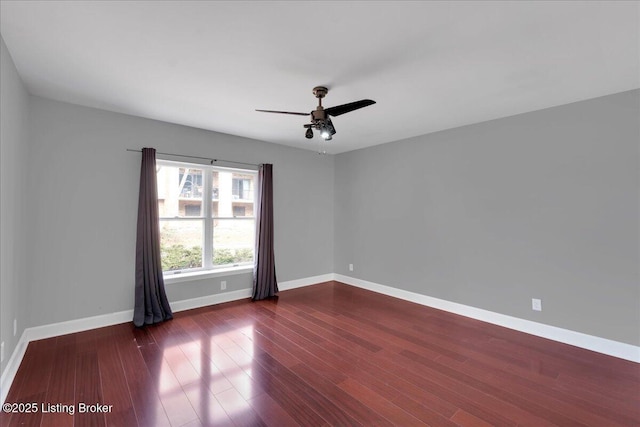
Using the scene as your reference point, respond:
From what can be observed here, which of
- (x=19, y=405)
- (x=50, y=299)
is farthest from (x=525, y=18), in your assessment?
(x=50, y=299)

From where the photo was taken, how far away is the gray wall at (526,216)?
2.91 metres

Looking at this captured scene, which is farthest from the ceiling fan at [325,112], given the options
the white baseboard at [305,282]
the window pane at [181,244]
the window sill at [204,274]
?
the white baseboard at [305,282]

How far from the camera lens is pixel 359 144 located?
17.0 feet

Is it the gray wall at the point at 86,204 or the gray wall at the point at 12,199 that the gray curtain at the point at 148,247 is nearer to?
the gray wall at the point at 86,204

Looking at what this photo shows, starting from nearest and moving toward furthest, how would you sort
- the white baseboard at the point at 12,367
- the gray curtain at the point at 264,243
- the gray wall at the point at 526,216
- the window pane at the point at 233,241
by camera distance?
1. the white baseboard at the point at 12,367
2. the gray wall at the point at 526,216
3. the window pane at the point at 233,241
4. the gray curtain at the point at 264,243

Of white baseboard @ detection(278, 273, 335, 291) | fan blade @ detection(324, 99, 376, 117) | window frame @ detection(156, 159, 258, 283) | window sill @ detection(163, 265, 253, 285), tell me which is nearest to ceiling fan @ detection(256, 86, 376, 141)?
fan blade @ detection(324, 99, 376, 117)

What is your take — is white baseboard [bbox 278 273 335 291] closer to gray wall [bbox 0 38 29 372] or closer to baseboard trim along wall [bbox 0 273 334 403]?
baseboard trim along wall [bbox 0 273 334 403]

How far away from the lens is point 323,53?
2.22 metres

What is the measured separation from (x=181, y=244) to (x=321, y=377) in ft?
9.38

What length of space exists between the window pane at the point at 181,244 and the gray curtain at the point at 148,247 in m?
0.29

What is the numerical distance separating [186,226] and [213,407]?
276cm

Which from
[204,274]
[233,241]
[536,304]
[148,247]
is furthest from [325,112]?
[536,304]

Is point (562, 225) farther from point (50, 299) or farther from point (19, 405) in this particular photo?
point (50, 299)

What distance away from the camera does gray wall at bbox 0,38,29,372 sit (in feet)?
7.11
